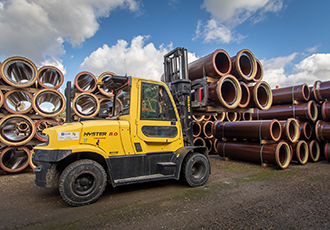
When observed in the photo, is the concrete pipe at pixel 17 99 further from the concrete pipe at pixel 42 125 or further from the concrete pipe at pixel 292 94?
the concrete pipe at pixel 292 94

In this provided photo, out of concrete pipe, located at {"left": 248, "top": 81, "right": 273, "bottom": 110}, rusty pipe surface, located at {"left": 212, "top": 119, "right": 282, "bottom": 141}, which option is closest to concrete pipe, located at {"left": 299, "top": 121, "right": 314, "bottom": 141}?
rusty pipe surface, located at {"left": 212, "top": 119, "right": 282, "bottom": 141}

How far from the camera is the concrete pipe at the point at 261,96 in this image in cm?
545

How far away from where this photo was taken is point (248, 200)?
3617mm

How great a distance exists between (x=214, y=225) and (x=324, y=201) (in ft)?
7.25

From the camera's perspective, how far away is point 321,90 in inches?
312

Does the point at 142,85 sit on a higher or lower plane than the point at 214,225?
higher

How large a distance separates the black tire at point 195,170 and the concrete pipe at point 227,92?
1288 mm

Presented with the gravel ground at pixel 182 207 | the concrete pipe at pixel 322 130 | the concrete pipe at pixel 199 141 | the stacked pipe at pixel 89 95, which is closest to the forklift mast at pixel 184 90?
the gravel ground at pixel 182 207

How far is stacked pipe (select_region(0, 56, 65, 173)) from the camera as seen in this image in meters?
5.99

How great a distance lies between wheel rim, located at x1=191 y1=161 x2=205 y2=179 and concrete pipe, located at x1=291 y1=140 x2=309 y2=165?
164 inches

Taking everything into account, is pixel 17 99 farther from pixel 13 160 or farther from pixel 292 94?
pixel 292 94

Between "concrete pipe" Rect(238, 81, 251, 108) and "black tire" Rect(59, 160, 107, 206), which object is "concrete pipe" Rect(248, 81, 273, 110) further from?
"black tire" Rect(59, 160, 107, 206)

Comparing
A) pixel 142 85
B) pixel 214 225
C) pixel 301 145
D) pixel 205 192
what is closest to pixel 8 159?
pixel 142 85

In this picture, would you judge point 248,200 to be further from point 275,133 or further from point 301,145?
point 301,145
